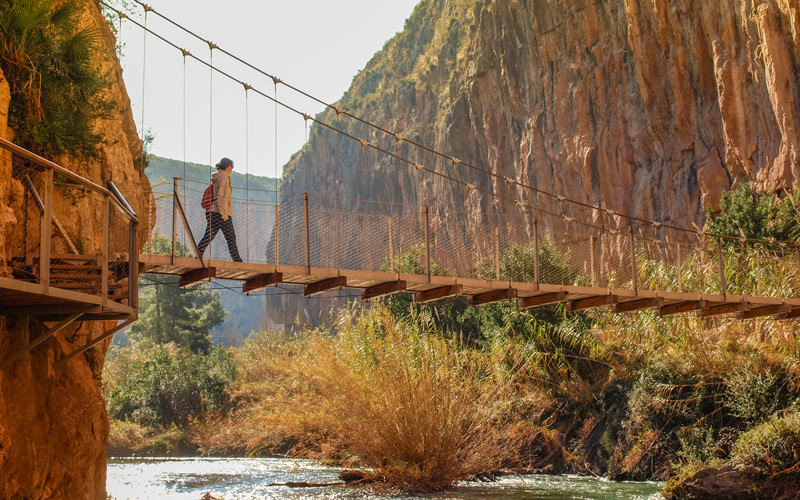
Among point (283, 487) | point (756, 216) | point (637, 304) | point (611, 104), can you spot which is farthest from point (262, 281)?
point (611, 104)

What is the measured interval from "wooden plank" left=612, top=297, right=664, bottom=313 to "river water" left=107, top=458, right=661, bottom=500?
2.79 m

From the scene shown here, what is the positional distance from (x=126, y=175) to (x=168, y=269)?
5.60 ft

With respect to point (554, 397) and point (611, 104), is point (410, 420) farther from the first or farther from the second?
point (611, 104)

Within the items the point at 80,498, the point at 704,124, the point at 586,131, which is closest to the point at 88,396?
the point at 80,498

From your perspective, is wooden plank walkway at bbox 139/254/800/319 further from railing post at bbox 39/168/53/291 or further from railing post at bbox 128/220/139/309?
railing post at bbox 39/168/53/291

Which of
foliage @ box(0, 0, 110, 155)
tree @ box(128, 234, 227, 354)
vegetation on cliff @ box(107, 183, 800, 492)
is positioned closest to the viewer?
foliage @ box(0, 0, 110, 155)

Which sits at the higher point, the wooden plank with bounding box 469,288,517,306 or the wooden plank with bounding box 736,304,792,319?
the wooden plank with bounding box 469,288,517,306

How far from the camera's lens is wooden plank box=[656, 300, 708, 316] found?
12414mm

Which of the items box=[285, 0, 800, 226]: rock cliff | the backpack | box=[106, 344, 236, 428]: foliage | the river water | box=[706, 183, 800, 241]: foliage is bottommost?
the river water

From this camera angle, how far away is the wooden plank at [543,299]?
1122 cm

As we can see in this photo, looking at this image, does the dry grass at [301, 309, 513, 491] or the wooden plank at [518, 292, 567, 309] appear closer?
the wooden plank at [518, 292, 567, 309]

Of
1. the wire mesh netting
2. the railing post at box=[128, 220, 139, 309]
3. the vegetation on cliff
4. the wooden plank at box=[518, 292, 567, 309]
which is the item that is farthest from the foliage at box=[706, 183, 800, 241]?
the railing post at box=[128, 220, 139, 309]

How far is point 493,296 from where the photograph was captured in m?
10.9

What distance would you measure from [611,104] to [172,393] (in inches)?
646
